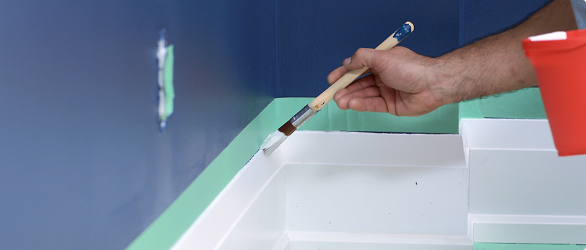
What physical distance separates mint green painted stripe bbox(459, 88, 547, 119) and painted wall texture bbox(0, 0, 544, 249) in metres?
0.71

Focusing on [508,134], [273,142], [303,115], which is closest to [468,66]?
[303,115]

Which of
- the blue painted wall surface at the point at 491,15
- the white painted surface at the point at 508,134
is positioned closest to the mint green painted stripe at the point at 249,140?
the white painted surface at the point at 508,134

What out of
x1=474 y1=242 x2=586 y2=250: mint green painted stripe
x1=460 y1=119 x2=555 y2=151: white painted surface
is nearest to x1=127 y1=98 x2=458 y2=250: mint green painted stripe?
x1=460 y1=119 x2=555 y2=151: white painted surface

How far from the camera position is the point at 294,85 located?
1410 mm

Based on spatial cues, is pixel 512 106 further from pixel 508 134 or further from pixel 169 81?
pixel 169 81

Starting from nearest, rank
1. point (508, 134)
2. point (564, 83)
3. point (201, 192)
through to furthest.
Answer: point (564, 83) < point (201, 192) < point (508, 134)

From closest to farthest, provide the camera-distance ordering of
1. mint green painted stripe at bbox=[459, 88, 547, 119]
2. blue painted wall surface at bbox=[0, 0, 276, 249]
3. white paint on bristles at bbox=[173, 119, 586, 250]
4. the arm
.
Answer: blue painted wall surface at bbox=[0, 0, 276, 249]
the arm
white paint on bristles at bbox=[173, 119, 586, 250]
mint green painted stripe at bbox=[459, 88, 547, 119]

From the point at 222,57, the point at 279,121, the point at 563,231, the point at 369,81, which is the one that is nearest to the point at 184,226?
the point at 222,57

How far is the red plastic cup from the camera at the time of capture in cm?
48

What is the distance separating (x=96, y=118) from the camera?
1.77 feet

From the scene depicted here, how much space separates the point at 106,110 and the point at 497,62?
70 centimetres

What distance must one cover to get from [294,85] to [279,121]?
108mm

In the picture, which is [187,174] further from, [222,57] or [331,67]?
[331,67]

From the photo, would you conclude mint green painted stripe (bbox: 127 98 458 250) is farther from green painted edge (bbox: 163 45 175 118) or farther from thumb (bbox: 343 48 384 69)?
thumb (bbox: 343 48 384 69)
